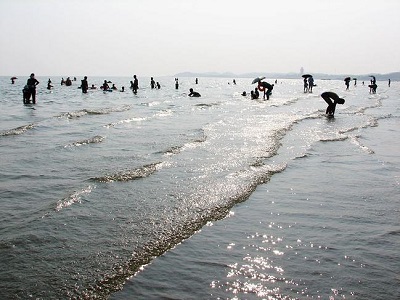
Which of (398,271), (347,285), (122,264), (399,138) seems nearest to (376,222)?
(398,271)

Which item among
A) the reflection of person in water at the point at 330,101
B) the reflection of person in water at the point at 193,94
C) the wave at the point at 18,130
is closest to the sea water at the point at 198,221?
the wave at the point at 18,130

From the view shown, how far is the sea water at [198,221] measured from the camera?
3.97 m

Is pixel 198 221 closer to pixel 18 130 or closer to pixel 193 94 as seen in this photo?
pixel 18 130

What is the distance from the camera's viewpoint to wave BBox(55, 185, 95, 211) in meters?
6.41

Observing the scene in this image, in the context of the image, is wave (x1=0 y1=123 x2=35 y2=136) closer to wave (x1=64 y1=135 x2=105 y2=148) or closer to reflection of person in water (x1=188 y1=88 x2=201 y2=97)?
wave (x1=64 y1=135 x2=105 y2=148)

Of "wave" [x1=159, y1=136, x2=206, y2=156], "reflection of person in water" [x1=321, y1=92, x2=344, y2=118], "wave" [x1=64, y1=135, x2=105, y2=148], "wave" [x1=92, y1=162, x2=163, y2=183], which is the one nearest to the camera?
"wave" [x1=92, y1=162, x2=163, y2=183]

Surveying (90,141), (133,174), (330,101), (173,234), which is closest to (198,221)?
(173,234)

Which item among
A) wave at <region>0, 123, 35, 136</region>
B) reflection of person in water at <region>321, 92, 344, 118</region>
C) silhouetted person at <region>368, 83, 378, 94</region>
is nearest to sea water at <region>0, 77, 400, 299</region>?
wave at <region>0, 123, 35, 136</region>

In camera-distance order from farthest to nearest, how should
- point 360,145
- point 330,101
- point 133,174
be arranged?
point 330,101, point 360,145, point 133,174

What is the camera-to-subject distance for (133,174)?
28.1 ft

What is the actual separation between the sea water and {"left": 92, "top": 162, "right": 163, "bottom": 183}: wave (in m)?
0.05

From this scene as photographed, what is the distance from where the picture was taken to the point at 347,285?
395 centimetres

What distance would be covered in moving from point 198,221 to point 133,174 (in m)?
3.20

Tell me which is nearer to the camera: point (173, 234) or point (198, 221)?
point (173, 234)
